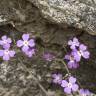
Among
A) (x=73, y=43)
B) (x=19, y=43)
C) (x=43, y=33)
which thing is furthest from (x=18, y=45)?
(x=73, y=43)

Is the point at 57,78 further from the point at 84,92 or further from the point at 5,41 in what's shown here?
the point at 5,41

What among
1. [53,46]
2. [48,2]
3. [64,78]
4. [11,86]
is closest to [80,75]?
[64,78]

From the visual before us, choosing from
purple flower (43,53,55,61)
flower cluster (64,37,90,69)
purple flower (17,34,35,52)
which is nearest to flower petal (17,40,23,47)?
purple flower (17,34,35,52)

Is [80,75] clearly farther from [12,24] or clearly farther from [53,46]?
[12,24]

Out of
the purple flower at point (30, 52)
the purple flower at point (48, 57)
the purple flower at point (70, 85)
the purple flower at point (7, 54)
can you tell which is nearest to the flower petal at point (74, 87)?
the purple flower at point (70, 85)

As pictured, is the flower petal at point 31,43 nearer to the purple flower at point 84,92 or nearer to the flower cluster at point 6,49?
the flower cluster at point 6,49

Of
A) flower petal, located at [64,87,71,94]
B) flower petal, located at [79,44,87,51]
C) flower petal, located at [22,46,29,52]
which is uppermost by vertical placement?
flower petal, located at [79,44,87,51]

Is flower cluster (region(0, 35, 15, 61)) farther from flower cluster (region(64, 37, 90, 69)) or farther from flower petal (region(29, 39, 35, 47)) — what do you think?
flower cluster (region(64, 37, 90, 69))
